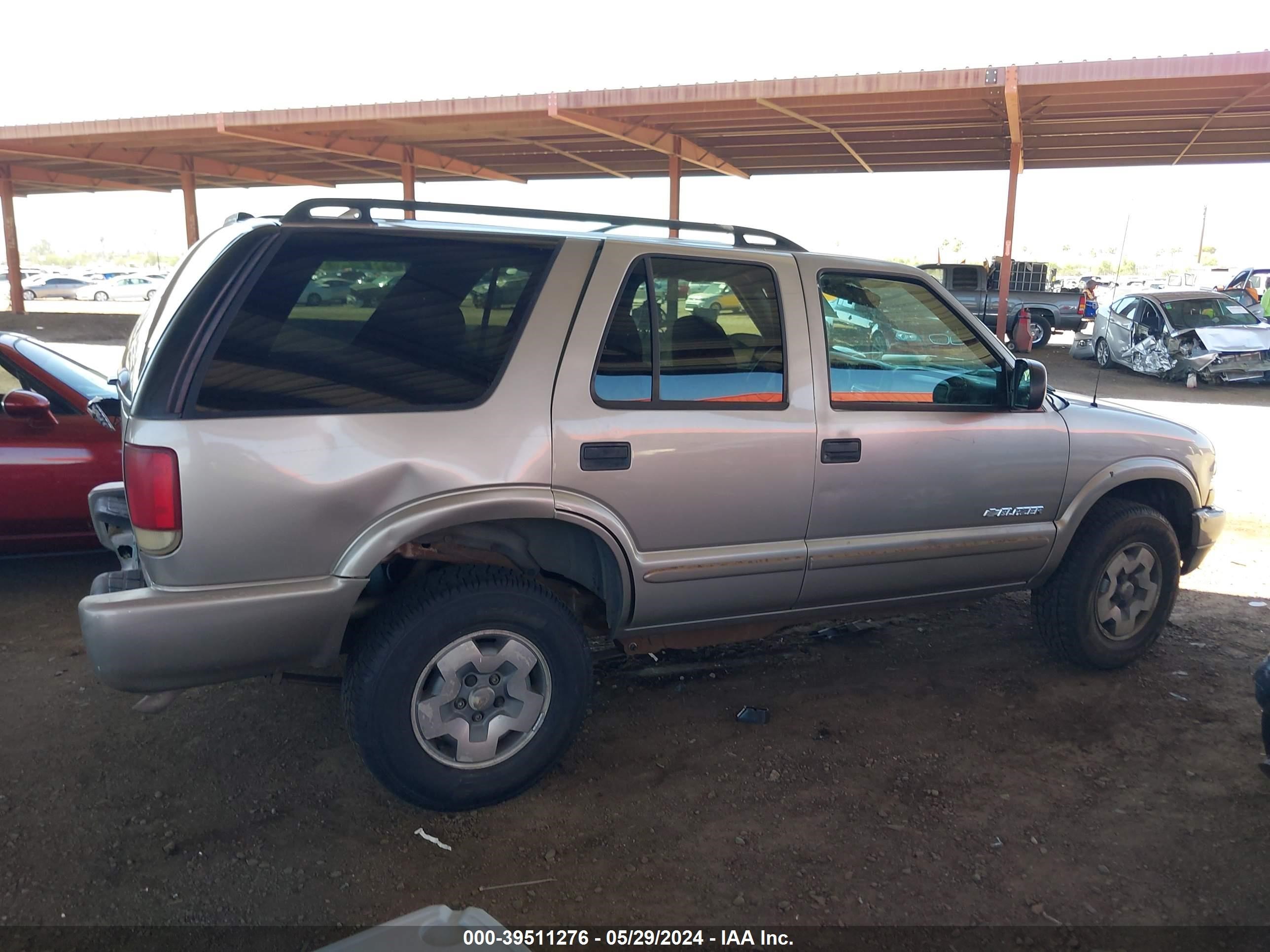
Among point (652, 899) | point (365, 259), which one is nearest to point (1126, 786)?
point (652, 899)

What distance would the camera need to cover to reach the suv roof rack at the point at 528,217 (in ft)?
10.4

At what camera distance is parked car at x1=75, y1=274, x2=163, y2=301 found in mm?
44062

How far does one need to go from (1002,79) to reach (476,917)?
49.0ft

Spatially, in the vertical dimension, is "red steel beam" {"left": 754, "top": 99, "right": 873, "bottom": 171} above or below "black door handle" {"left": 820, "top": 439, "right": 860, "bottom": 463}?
above

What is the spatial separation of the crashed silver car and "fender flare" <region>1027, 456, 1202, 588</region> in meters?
11.3

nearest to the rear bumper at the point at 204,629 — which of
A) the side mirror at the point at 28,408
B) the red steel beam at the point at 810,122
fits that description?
the side mirror at the point at 28,408

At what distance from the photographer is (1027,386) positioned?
412 centimetres

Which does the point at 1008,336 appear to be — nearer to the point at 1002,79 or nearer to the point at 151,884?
the point at 1002,79

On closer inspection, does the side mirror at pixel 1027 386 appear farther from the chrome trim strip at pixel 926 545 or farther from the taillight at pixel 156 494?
the taillight at pixel 156 494

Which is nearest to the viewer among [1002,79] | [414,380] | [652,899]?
[652,899]

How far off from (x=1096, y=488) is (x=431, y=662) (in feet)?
10.4

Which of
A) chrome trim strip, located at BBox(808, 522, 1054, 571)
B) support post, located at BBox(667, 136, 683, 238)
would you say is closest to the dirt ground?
chrome trim strip, located at BBox(808, 522, 1054, 571)

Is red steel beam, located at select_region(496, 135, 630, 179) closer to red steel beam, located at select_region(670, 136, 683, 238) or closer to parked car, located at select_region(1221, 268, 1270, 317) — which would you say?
red steel beam, located at select_region(670, 136, 683, 238)

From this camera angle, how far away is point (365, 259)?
10.3ft
